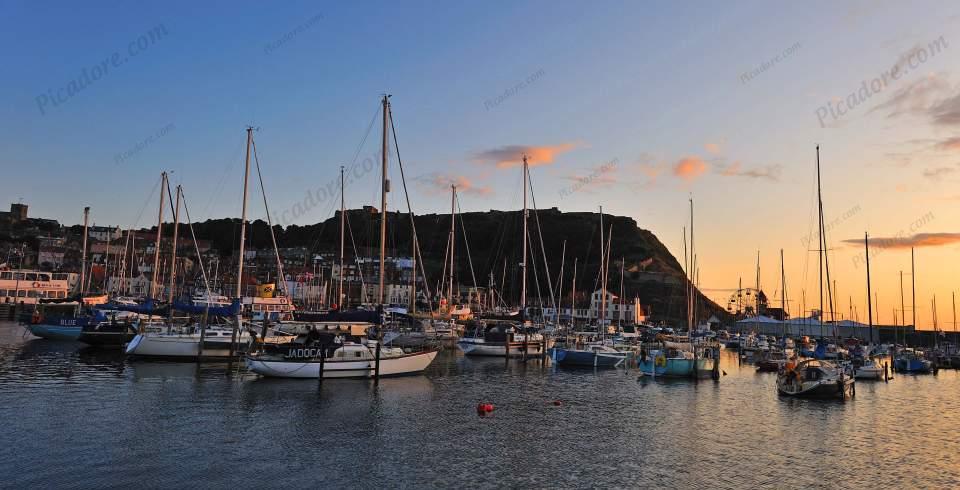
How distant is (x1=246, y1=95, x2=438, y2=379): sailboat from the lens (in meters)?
38.4

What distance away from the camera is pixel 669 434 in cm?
2811

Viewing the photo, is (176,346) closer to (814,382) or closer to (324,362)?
(324,362)

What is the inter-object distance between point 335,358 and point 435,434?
1465cm

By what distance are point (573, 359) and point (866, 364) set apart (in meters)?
25.3

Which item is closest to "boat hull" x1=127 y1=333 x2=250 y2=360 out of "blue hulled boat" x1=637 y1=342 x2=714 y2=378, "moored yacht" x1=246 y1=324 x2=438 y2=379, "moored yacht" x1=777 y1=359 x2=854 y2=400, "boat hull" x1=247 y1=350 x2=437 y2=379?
"moored yacht" x1=246 y1=324 x2=438 y2=379

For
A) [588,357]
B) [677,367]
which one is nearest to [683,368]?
[677,367]

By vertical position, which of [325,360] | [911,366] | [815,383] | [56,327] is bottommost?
[911,366]

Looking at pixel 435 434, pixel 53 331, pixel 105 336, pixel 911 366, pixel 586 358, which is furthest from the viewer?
pixel 911 366

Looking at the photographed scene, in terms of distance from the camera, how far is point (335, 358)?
128 ft

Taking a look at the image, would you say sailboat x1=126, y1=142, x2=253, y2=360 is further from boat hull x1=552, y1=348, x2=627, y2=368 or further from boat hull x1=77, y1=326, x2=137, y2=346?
boat hull x1=552, y1=348, x2=627, y2=368

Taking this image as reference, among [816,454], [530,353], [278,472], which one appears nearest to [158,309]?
[530,353]

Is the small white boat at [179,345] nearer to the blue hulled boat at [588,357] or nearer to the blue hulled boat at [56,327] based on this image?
the blue hulled boat at [56,327]

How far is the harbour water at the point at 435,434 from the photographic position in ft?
66.0

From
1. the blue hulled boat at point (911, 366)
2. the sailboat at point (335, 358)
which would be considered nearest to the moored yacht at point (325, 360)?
the sailboat at point (335, 358)
